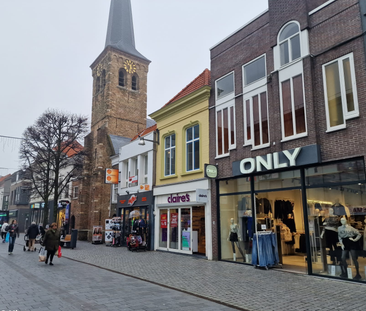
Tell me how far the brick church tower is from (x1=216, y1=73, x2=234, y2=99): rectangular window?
16.3m

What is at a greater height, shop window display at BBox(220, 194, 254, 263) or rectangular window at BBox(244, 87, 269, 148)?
rectangular window at BBox(244, 87, 269, 148)

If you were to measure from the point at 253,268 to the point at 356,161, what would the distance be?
5003 millimetres

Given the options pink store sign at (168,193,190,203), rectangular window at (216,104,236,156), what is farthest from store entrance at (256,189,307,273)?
pink store sign at (168,193,190,203)

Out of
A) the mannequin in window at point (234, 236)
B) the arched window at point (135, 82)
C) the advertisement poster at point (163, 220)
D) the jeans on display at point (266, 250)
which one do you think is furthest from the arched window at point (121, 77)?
the jeans on display at point (266, 250)

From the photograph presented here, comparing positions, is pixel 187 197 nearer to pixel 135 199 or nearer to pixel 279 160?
pixel 135 199

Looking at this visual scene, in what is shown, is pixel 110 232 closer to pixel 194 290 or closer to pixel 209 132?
pixel 209 132

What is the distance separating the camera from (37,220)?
44531 millimetres

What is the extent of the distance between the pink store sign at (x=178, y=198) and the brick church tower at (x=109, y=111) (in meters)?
13.5

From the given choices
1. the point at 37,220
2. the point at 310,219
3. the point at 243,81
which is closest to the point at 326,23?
the point at 243,81

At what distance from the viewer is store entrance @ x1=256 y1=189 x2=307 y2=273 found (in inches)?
439

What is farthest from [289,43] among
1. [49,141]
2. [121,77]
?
[121,77]

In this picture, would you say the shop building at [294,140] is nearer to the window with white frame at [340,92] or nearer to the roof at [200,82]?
the window with white frame at [340,92]

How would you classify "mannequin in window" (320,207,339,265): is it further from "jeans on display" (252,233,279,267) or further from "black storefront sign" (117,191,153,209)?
"black storefront sign" (117,191,153,209)

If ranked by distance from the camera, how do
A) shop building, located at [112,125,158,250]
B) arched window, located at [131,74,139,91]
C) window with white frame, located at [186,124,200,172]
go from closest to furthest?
window with white frame, located at [186,124,200,172], shop building, located at [112,125,158,250], arched window, located at [131,74,139,91]
